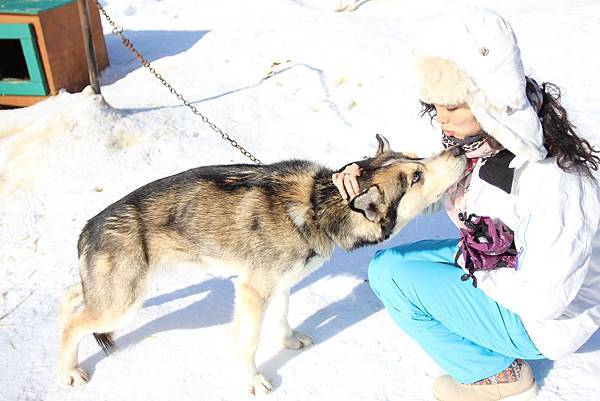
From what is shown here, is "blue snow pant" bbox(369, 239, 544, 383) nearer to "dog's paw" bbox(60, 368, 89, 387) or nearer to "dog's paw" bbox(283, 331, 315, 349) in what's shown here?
"dog's paw" bbox(283, 331, 315, 349)

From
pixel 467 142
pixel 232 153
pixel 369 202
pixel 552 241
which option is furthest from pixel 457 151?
pixel 232 153

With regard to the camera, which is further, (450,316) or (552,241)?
(450,316)

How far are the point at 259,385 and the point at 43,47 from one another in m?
4.81

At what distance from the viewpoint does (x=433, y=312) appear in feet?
8.34

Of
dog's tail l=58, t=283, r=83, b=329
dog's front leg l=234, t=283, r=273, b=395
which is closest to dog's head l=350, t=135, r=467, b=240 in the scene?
dog's front leg l=234, t=283, r=273, b=395

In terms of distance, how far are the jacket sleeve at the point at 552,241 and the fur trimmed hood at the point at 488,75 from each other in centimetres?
15

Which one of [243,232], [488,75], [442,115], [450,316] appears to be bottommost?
[450,316]

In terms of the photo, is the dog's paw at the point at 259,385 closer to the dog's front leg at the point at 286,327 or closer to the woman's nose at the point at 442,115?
the dog's front leg at the point at 286,327

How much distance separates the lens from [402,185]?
264 cm

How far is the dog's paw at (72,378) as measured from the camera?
9.43 feet

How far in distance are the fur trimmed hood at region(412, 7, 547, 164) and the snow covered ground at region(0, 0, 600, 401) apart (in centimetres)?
62

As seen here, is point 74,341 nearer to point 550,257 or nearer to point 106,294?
point 106,294

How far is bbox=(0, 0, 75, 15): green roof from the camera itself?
5.78 metres

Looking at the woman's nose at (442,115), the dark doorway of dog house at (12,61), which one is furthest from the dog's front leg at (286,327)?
the dark doorway of dog house at (12,61)
